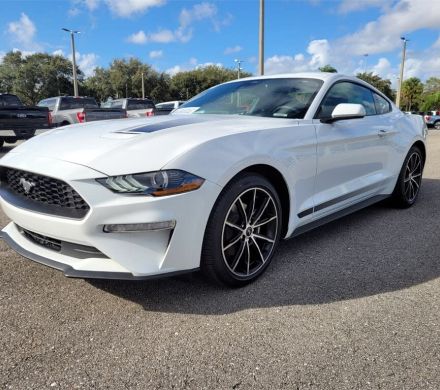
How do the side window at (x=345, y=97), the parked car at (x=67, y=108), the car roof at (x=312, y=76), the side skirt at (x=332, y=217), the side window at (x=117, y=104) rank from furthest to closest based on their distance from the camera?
the side window at (x=117, y=104) → the parked car at (x=67, y=108) → the car roof at (x=312, y=76) → the side window at (x=345, y=97) → the side skirt at (x=332, y=217)

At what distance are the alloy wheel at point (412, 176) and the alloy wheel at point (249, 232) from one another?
2620 mm

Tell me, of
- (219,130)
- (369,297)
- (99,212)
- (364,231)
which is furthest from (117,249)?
(364,231)

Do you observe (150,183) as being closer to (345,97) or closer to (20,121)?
(345,97)

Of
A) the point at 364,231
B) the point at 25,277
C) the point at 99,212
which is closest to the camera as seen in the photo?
the point at 99,212

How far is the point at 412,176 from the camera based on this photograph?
5059 millimetres

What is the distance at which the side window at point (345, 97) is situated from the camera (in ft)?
11.6

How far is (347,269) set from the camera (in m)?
3.18

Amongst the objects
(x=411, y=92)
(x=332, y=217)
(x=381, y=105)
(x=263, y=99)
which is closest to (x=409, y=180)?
(x=381, y=105)

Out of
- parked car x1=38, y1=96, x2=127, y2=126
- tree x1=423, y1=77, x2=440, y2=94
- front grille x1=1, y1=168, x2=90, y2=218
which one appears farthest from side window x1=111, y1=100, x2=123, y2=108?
tree x1=423, y1=77, x2=440, y2=94

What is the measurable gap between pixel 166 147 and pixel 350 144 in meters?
1.93

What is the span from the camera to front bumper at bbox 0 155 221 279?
7.41ft

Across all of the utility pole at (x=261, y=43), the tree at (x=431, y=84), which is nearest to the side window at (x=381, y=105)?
the utility pole at (x=261, y=43)

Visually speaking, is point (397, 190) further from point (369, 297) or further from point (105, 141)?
point (105, 141)

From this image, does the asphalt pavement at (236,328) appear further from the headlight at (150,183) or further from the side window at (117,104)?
the side window at (117,104)
